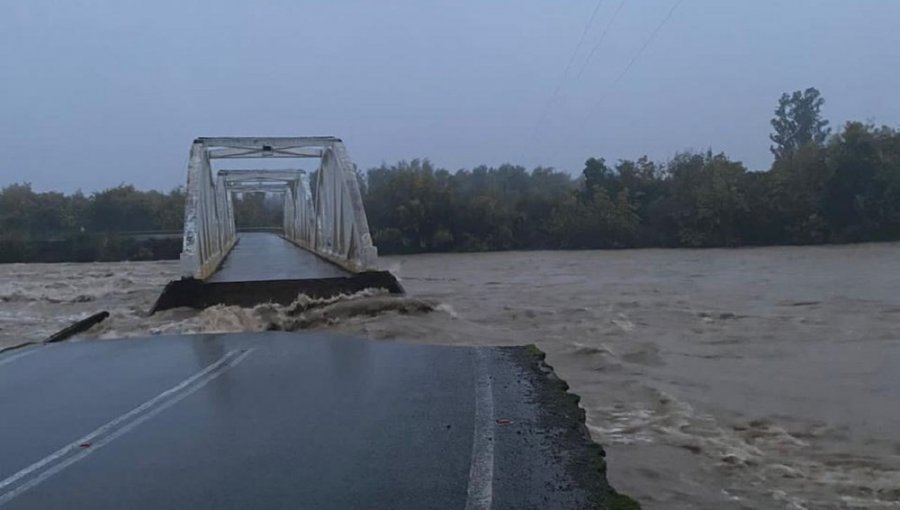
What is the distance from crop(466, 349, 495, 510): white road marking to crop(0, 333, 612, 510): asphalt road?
2cm

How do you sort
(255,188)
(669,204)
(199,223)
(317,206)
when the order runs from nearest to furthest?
(199,223) → (317,206) → (669,204) → (255,188)

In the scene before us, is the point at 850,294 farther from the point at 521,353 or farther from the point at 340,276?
the point at 521,353

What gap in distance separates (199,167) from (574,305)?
31.7 ft

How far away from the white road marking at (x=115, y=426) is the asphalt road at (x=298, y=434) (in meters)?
0.02

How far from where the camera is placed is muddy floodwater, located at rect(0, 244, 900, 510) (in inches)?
252

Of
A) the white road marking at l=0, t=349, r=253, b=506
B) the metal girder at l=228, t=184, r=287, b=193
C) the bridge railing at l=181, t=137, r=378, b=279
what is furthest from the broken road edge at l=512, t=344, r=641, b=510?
the metal girder at l=228, t=184, r=287, b=193

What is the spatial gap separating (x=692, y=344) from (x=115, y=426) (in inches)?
336

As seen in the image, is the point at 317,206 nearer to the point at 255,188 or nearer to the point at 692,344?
the point at 692,344

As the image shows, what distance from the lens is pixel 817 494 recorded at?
5828 millimetres

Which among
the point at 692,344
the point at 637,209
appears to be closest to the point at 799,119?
the point at 637,209

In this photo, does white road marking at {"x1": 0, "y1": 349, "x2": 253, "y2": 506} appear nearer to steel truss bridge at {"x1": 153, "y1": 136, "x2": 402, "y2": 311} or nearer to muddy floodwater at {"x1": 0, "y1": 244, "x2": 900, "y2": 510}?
muddy floodwater at {"x1": 0, "y1": 244, "x2": 900, "y2": 510}

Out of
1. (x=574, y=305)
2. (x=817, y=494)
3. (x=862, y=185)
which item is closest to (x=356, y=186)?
(x=574, y=305)

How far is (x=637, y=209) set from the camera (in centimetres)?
5278

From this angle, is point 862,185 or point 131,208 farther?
point 131,208
